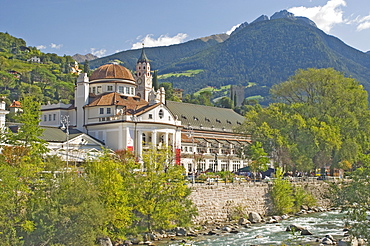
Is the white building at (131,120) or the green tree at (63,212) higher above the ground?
the white building at (131,120)

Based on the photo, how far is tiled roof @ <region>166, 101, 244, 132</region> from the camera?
11931 cm

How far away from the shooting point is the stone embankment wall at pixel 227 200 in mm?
61500

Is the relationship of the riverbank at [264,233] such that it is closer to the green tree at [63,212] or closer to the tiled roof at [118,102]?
the green tree at [63,212]

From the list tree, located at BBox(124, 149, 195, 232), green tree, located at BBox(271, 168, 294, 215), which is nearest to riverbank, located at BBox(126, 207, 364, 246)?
tree, located at BBox(124, 149, 195, 232)

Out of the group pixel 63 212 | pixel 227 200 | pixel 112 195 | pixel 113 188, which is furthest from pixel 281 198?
pixel 63 212

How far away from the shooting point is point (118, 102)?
9106cm

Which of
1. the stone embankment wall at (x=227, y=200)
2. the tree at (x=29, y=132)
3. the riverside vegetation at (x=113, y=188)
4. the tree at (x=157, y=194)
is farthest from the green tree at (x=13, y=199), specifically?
the stone embankment wall at (x=227, y=200)

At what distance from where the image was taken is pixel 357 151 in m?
87.8

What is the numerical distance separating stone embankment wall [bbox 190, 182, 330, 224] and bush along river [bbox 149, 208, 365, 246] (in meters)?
2.37

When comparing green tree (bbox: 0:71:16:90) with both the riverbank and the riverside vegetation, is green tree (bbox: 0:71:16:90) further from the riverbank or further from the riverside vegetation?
the riverbank

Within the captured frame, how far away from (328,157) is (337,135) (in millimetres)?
3952

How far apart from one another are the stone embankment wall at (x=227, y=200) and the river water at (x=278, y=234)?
4.32 metres

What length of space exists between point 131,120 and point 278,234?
1519 inches

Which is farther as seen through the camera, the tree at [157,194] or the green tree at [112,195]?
the tree at [157,194]
